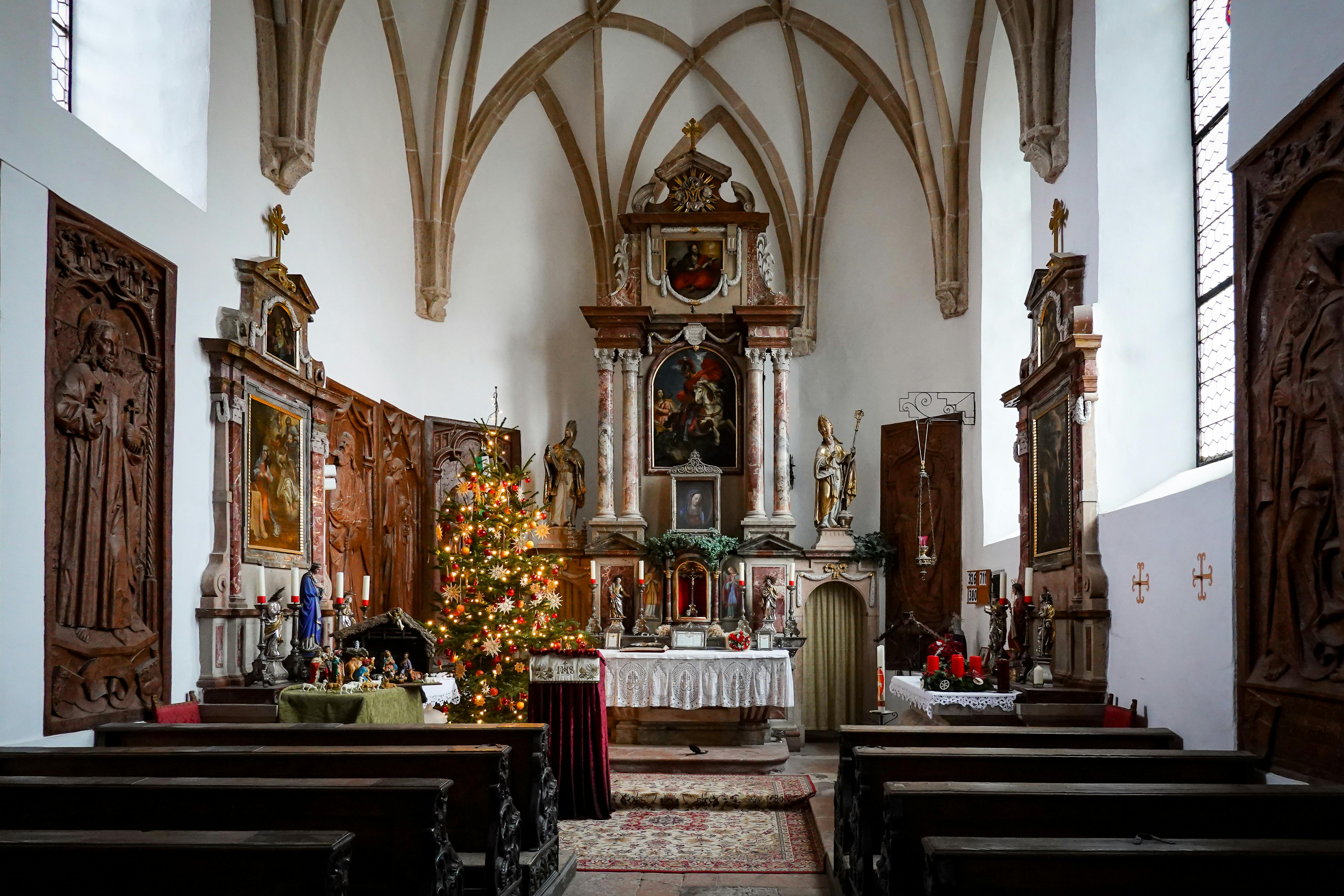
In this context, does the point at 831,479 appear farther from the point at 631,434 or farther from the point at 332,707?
the point at 332,707

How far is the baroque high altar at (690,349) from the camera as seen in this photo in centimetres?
1642

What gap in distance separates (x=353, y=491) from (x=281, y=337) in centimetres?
263

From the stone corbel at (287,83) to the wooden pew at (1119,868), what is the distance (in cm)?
951

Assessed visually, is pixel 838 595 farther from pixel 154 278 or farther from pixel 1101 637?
pixel 154 278

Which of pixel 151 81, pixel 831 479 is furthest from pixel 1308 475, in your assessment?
pixel 831 479

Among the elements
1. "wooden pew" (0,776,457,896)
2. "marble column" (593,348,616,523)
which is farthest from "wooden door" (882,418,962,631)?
"wooden pew" (0,776,457,896)

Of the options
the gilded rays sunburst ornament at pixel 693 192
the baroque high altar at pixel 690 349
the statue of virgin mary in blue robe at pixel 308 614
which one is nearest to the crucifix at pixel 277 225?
the statue of virgin mary in blue robe at pixel 308 614

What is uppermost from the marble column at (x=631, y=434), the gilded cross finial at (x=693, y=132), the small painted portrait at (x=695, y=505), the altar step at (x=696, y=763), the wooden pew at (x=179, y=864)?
the gilded cross finial at (x=693, y=132)

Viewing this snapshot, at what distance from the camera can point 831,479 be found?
1612cm

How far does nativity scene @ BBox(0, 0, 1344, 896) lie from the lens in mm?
6074

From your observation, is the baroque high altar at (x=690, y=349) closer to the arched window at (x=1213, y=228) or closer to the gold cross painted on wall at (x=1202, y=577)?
the arched window at (x=1213, y=228)

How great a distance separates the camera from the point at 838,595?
16328mm

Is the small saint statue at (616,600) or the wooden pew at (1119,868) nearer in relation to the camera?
the wooden pew at (1119,868)

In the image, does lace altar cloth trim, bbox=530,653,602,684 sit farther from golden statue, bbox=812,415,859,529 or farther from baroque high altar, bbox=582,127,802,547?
golden statue, bbox=812,415,859,529
